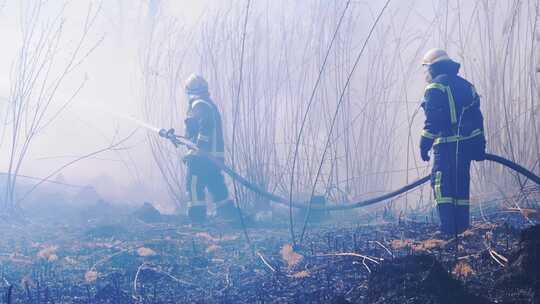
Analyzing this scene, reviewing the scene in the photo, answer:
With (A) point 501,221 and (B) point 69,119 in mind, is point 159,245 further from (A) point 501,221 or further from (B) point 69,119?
(B) point 69,119

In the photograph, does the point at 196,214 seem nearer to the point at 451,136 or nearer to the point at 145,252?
the point at 145,252

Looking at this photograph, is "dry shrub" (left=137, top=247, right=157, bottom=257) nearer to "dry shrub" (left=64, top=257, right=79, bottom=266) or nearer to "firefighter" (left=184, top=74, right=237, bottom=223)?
"dry shrub" (left=64, top=257, right=79, bottom=266)

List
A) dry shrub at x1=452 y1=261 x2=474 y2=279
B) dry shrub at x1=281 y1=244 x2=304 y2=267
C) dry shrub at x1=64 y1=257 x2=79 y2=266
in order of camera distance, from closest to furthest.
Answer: dry shrub at x1=452 y1=261 x2=474 y2=279, dry shrub at x1=281 y1=244 x2=304 y2=267, dry shrub at x1=64 y1=257 x2=79 y2=266

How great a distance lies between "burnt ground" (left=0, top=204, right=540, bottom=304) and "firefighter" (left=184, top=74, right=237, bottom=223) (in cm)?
86

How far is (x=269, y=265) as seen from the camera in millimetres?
4094

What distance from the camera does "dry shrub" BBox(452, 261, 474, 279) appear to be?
307 centimetres

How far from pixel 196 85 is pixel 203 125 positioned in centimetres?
57

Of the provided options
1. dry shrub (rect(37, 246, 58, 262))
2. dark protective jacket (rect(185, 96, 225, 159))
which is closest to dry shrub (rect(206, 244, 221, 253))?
dry shrub (rect(37, 246, 58, 262))

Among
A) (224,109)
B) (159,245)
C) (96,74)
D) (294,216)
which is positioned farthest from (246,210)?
(96,74)

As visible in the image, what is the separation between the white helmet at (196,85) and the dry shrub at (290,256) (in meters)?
3.07

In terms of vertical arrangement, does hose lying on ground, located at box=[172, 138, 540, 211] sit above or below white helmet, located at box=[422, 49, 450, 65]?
below

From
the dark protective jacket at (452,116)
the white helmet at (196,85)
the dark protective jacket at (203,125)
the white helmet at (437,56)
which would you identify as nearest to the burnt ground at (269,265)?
the dark protective jacket at (452,116)

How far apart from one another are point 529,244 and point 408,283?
2.09 ft

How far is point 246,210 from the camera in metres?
7.11
